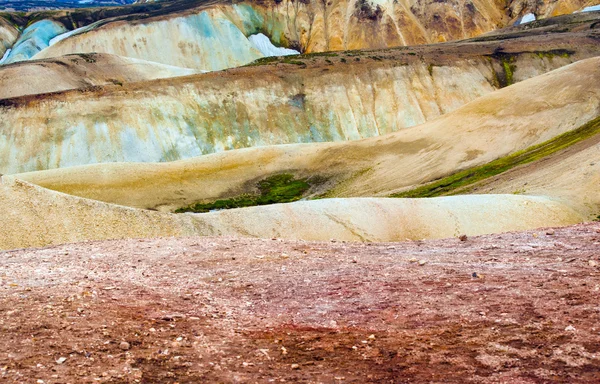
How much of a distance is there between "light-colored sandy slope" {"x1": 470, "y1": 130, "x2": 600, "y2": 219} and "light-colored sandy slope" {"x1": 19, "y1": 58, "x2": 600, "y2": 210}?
28.0 feet

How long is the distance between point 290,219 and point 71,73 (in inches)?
2710

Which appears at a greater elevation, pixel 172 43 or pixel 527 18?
pixel 172 43

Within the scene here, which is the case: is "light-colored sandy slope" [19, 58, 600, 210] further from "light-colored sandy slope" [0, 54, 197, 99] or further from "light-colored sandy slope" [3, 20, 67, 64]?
"light-colored sandy slope" [3, 20, 67, 64]

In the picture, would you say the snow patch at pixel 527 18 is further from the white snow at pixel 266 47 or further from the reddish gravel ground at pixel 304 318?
the reddish gravel ground at pixel 304 318

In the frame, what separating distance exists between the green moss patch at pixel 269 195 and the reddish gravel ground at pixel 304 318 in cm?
3125

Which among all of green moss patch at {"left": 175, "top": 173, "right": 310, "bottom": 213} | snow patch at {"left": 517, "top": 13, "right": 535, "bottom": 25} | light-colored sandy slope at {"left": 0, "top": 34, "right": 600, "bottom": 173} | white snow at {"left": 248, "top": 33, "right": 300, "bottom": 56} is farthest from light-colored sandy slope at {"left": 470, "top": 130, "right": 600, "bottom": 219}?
snow patch at {"left": 517, "top": 13, "right": 535, "bottom": 25}

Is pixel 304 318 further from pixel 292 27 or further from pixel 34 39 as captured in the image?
pixel 34 39

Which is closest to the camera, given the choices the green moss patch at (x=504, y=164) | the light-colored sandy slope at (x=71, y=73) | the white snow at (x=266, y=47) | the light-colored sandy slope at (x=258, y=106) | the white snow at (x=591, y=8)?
the green moss patch at (x=504, y=164)

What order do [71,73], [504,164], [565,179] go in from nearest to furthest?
1. [565,179]
2. [504,164]
3. [71,73]

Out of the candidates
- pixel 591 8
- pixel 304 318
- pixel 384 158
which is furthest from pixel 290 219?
pixel 591 8

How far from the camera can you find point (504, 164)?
1716 inches

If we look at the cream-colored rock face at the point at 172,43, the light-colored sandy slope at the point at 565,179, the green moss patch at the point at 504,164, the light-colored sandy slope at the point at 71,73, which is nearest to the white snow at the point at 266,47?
the cream-colored rock face at the point at 172,43

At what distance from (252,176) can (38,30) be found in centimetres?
9931

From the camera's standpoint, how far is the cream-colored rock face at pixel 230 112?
6419 cm
